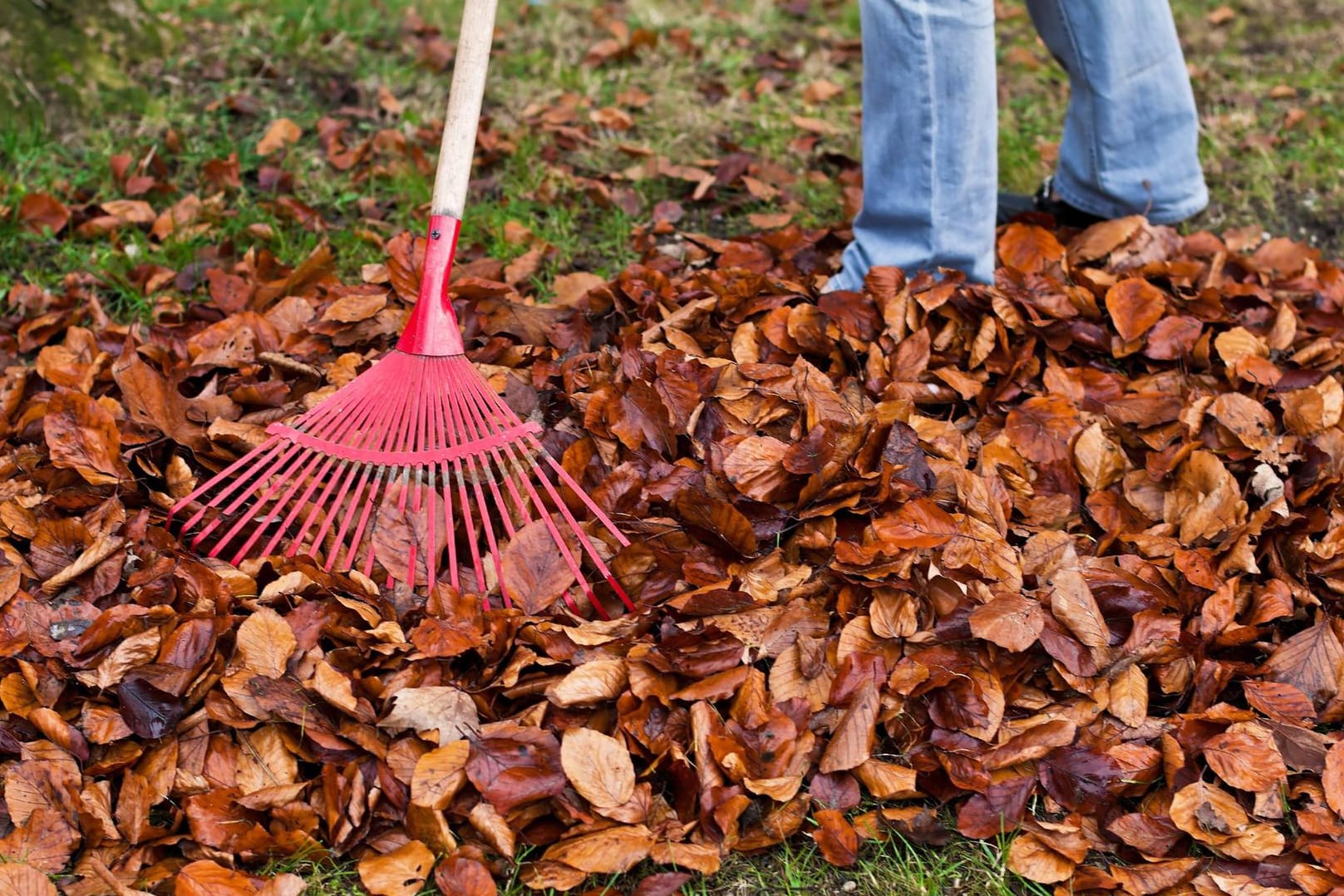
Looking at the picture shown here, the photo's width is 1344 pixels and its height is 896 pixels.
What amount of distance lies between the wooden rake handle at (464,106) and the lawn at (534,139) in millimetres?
521

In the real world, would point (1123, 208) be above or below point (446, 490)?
above

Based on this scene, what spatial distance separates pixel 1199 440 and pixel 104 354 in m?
2.10

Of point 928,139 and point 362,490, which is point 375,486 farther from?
point 928,139

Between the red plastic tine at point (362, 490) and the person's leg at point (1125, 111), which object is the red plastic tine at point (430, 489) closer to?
the red plastic tine at point (362, 490)

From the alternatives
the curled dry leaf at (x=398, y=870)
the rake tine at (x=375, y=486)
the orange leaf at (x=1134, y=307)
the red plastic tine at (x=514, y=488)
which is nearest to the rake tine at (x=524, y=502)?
the red plastic tine at (x=514, y=488)

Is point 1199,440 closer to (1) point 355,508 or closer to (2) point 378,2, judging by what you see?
(1) point 355,508

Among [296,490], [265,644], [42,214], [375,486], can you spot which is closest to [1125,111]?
[375,486]

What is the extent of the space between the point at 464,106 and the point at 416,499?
68cm

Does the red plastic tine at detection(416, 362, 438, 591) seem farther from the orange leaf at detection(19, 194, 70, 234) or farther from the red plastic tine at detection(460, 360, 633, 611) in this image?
the orange leaf at detection(19, 194, 70, 234)

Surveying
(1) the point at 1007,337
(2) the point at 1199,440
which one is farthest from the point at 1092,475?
(1) the point at 1007,337

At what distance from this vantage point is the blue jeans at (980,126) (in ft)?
7.17

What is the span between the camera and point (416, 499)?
1871mm

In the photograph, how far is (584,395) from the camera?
82.0 inches

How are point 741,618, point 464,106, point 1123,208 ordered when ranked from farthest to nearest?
point 1123,208, point 464,106, point 741,618
